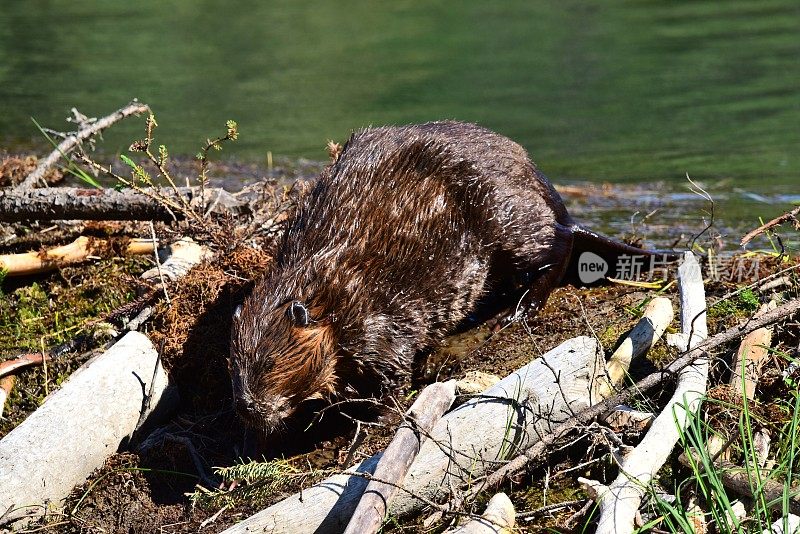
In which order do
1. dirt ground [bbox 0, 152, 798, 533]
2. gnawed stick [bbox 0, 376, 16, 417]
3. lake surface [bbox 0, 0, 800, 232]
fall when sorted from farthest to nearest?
lake surface [bbox 0, 0, 800, 232], gnawed stick [bbox 0, 376, 16, 417], dirt ground [bbox 0, 152, 798, 533]

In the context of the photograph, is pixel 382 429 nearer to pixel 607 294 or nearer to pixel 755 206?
pixel 607 294

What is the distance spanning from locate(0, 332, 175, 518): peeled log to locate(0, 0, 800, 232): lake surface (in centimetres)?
439

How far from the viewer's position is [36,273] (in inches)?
191

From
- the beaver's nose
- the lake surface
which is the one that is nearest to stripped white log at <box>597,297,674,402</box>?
the beaver's nose

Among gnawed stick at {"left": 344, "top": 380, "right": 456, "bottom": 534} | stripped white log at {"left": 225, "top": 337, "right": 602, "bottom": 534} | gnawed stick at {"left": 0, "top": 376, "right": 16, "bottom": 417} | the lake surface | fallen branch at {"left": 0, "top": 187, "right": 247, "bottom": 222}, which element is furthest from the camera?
the lake surface

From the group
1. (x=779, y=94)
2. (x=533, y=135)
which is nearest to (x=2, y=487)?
(x=533, y=135)

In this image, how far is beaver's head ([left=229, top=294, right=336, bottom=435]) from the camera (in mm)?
3615

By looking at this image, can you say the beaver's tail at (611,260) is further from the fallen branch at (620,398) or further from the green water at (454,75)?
the green water at (454,75)

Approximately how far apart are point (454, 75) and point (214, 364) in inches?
342

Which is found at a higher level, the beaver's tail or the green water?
the beaver's tail

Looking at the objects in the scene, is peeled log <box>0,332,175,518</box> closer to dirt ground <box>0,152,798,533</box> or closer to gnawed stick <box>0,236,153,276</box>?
dirt ground <box>0,152,798,533</box>

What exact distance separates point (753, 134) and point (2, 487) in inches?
295

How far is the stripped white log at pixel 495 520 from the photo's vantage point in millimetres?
2785

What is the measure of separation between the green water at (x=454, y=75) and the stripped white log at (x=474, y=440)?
15.2ft
